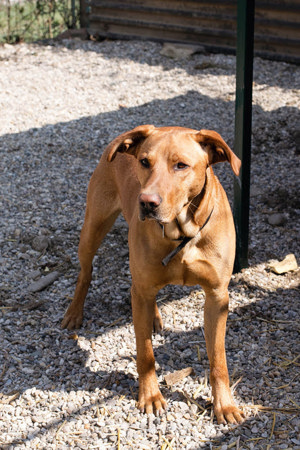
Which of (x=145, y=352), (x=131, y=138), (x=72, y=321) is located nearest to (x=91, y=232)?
(x=72, y=321)

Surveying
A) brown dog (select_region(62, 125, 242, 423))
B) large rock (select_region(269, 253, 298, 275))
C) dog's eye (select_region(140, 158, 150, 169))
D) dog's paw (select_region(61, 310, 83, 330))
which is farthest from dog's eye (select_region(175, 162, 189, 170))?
large rock (select_region(269, 253, 298, 275))

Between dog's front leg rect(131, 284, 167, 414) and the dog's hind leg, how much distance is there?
0.83 meters

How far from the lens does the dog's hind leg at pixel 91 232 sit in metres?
4.06

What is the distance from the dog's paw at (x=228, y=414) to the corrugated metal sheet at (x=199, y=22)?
6.80 m

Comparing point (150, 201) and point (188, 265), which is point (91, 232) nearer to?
point (188, 265)

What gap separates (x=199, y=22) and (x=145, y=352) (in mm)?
7559

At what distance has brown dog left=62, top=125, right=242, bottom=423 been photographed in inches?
114

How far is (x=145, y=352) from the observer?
11.6 ft

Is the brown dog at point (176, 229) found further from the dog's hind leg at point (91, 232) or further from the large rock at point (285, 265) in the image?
the large rock at point (285, 265)

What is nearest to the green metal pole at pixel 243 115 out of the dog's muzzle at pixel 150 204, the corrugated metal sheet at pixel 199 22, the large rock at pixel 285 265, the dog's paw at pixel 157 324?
the large rock at pixel 285 265

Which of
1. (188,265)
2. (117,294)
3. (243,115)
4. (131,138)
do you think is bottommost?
(117,294)

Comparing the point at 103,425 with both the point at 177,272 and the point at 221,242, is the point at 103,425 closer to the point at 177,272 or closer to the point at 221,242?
the point at 177,272

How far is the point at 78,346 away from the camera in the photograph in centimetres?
416

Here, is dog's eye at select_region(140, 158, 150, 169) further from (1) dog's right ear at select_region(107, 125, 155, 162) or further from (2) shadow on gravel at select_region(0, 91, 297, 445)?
(2) shadow on gravel at select_region(0, 91, 297, 445)
